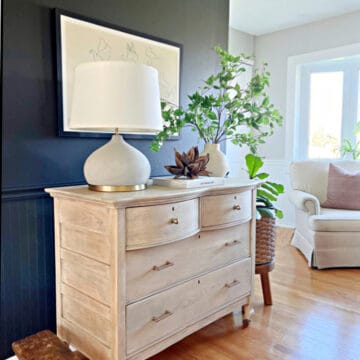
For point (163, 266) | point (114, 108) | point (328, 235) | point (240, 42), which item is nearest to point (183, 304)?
point (163, 266)

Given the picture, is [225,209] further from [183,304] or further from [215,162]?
[183,304]

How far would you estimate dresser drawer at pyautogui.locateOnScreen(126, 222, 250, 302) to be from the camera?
1491mm

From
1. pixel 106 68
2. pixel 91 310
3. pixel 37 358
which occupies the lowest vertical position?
pixel 37 358

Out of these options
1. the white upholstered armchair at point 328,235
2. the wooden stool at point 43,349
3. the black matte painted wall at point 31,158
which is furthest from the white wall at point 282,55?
the wooden stool at point 43,349

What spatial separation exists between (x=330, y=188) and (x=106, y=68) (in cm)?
280

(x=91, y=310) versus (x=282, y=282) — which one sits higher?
(x=91, y=310)

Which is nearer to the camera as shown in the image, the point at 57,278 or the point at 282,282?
the point at 57,278

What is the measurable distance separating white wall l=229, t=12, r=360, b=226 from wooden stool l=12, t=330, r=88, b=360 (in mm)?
3397

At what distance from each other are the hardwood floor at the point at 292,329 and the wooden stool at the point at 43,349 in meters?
0.49

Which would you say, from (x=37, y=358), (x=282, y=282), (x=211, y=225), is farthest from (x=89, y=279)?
(x=282, y=282)

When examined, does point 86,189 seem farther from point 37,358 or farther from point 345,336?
point 345,336

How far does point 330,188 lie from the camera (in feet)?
11.5

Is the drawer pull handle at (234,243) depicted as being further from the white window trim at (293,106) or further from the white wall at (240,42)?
the white wall at (240,42)

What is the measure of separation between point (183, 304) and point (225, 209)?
518 millimetres
